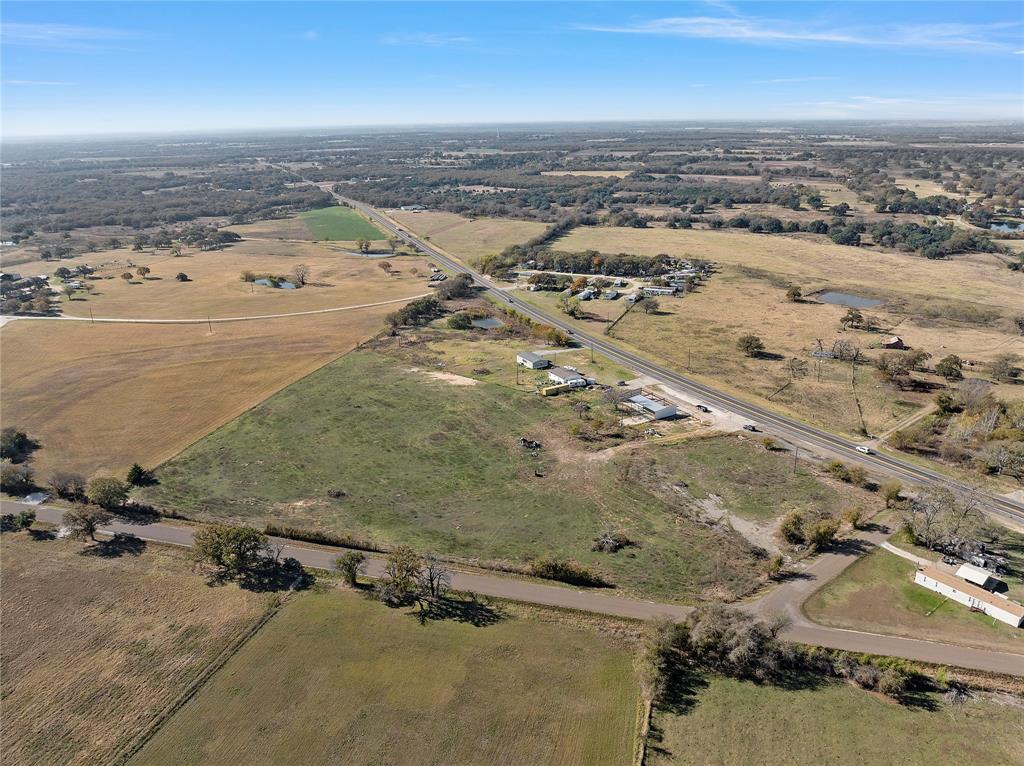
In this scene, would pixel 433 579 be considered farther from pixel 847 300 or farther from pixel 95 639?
pixel 847 300

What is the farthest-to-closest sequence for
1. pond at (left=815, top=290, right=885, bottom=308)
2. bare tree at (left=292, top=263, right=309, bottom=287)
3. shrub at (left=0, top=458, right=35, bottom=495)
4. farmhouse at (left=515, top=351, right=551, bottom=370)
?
1. bare tree at (left=292, top=263, right=309, bottom=287)
2. pond at (left=815, top=290, right=885, bottom=308)
3. farmhouse at (left=515, top=351, right=551, bottom=370)
4. shrub at (left=0, top=458, right=35, bottom=495)

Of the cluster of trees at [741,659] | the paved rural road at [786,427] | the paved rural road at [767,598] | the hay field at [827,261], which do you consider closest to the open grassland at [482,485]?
the paved rural road at [767,598]

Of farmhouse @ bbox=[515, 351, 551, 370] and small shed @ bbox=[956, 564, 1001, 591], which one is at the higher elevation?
farmhouse @ bbox=[515, 351, 551, 370]

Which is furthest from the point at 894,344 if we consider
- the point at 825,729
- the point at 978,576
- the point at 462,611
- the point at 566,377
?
the point at 462,611

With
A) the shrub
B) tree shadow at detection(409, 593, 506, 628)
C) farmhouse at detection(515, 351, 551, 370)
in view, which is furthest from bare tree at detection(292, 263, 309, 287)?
tree shadow at detection(409, 593, 506, 628)

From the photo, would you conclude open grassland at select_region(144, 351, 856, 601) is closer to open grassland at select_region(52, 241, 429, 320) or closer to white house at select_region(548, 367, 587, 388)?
white house at select_region(548, 367, 587, 388)

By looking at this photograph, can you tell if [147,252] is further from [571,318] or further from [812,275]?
[812,275]

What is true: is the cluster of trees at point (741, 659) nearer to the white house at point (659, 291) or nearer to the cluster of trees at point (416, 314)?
the cluster of trees at point (416, 314)
